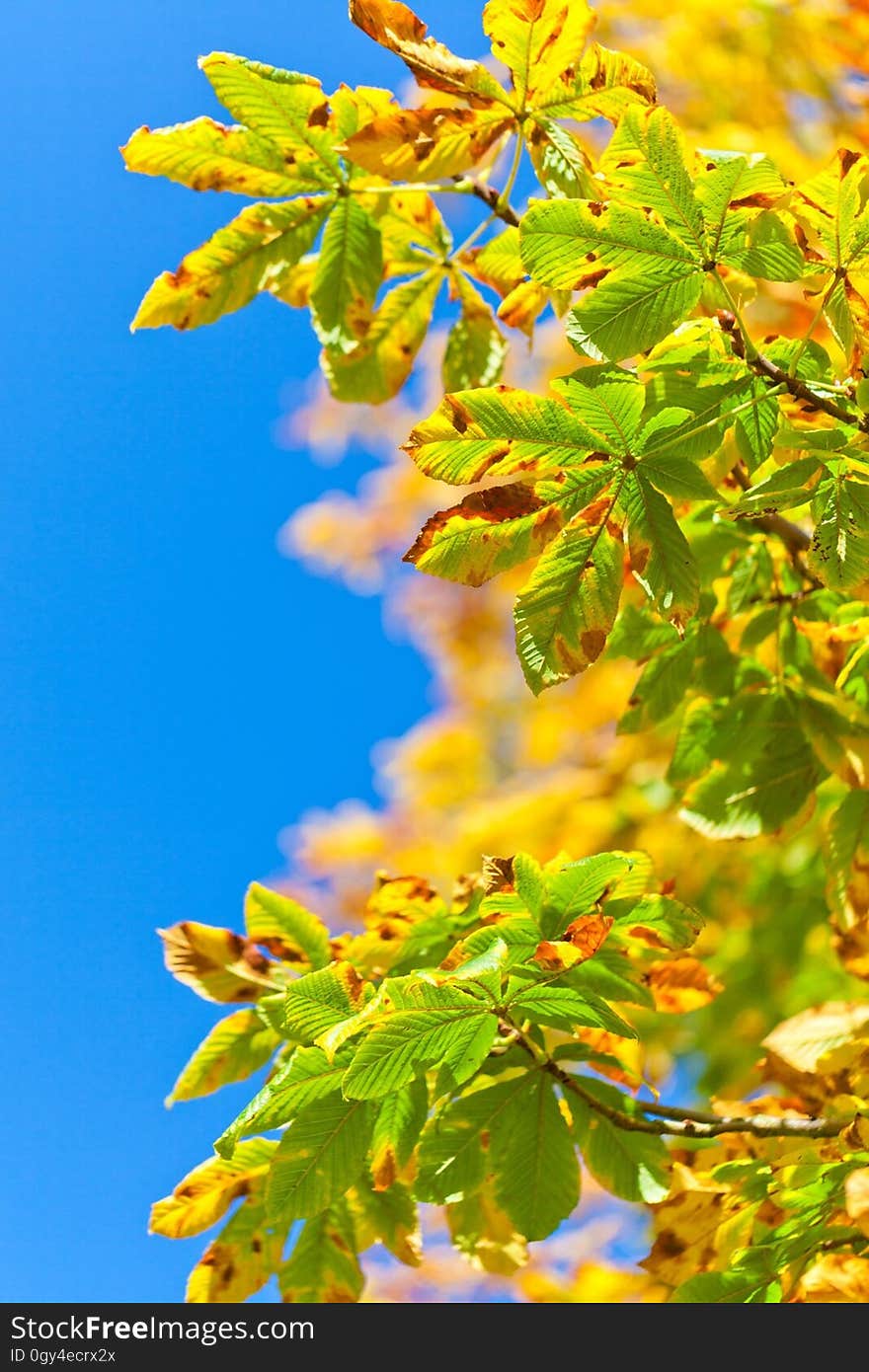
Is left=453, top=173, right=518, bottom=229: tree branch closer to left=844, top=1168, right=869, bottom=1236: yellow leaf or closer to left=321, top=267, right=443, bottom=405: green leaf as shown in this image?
left=321, top=267, right=443, bottom=405: green leaf

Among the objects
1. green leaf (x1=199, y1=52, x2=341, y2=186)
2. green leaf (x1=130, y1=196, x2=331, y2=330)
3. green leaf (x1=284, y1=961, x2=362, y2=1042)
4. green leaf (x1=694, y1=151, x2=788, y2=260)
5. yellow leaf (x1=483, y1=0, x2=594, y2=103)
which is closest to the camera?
green leaf (x1=694, y1=151, x2=788, y2=260)

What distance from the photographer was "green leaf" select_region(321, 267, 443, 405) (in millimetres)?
1431

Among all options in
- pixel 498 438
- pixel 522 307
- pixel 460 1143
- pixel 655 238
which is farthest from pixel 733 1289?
pixel 522 307

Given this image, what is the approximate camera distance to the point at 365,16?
37.3 inches

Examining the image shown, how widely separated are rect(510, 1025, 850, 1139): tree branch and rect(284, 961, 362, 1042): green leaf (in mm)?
185

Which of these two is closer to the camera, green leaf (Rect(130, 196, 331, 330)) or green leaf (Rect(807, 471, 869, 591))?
green leaf (Rect(807, 471, 869, 591))

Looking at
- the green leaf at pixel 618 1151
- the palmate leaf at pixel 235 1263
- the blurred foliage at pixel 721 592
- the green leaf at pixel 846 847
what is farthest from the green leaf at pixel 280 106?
the palmate leaf at pixel 235 1263

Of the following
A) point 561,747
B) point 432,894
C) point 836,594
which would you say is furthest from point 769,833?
point 561,747

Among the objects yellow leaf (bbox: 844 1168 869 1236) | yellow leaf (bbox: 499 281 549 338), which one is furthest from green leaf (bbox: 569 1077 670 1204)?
yellow leaf (bbox: 499 281 549 338)

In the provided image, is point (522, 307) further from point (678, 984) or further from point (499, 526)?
point (678, 984)

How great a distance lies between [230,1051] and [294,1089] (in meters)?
0.35

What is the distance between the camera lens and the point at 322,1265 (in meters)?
1.16

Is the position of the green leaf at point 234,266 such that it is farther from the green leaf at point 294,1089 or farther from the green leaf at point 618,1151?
the green leaf at point 618,1151

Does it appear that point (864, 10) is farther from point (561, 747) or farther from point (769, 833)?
point (561, 747)
